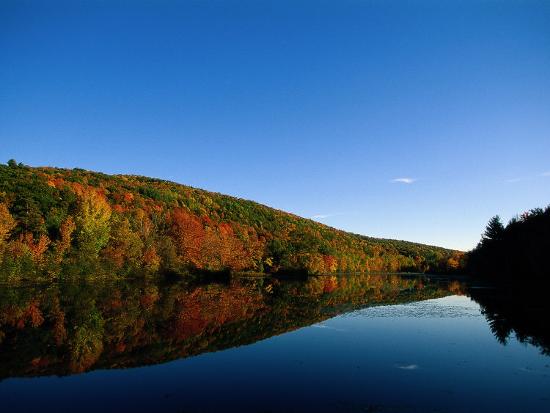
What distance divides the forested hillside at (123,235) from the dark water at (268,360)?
3012 cm

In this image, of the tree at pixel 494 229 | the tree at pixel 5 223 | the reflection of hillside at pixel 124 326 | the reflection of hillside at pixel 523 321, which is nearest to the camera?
the reflection of hillside at pixel 124 326

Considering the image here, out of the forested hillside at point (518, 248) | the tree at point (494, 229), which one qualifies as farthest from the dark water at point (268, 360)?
the tree at point (494, 229)

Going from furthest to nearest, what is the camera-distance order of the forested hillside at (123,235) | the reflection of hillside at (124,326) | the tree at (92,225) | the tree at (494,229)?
the tree at (494,229) → the tree at (92,225) → the forested hillside at (123,235) → the reflection of hillside at (124,326)

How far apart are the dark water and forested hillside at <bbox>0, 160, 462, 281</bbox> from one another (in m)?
30.1

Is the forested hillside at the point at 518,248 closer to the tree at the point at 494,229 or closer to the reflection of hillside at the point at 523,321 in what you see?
the tree at the point at 494,229

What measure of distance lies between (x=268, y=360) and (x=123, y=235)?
65.5 meters

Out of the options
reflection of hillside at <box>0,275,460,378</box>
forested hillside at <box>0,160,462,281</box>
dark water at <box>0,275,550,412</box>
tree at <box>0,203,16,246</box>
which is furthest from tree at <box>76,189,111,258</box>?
dark water at <box>0,275,550,412</box>

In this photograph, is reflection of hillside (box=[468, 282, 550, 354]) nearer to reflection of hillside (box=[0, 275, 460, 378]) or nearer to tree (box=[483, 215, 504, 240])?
reflection of hillside (box=[0, 275, 460, 378])

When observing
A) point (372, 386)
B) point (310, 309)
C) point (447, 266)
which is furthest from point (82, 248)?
point (447, 266)

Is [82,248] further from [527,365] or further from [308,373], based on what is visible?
[527,365]

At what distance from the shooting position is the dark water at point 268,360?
44.5 feet

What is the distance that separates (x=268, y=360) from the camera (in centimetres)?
1948

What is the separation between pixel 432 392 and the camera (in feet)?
47.0

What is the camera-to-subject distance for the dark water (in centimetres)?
1356
